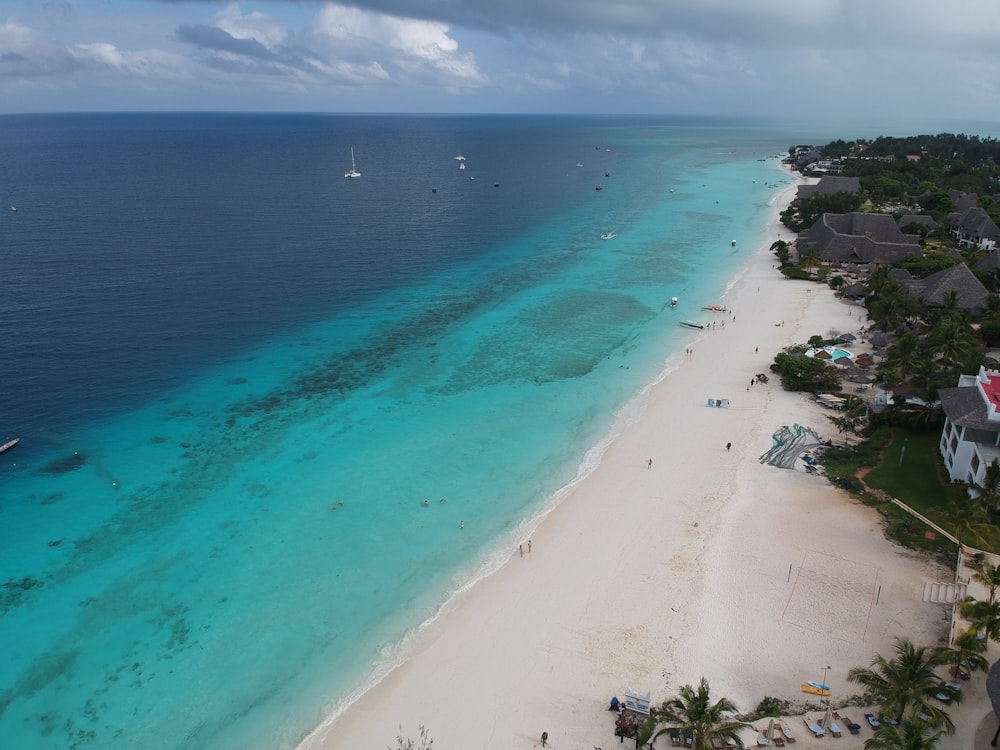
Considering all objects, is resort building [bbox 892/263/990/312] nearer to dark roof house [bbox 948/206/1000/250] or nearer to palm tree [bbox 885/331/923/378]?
palm tree [bbox 885/331/923/378]

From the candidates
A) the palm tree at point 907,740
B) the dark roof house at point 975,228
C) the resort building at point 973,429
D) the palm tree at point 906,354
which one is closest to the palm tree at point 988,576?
the resort building at point 973,429

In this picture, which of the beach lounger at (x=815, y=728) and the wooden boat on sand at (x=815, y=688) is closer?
the beach lounger at (x=815, y=728)

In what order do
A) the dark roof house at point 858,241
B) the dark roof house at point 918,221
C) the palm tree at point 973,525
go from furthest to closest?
the dark roof house at point 918,221
the dark roof house at point 858,241
the palm tree at point 973,525

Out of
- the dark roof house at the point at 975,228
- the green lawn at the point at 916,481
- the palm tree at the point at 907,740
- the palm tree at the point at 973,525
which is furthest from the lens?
the dark roof house at the point at 975,228

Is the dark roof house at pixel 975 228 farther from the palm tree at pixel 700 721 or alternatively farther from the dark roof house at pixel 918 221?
the palm tree at pixel 700 721

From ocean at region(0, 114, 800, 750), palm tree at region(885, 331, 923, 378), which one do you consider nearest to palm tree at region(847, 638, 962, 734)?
ocean at region(0, 114, 800, 750)

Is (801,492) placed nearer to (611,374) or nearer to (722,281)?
(611,374)

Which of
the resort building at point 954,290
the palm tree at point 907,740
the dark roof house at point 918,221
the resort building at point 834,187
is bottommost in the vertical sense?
the palm tree at point 907,740
